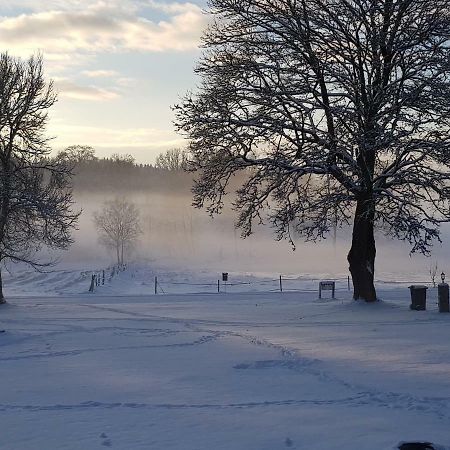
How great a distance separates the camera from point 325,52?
18.2 metres

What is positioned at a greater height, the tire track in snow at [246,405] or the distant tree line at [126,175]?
the distant tree line at [126,175]

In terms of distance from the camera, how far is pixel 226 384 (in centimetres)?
854

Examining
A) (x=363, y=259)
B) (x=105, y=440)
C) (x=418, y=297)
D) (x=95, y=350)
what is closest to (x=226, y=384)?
(x=105, y=440)

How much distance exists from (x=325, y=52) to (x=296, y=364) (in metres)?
11.4

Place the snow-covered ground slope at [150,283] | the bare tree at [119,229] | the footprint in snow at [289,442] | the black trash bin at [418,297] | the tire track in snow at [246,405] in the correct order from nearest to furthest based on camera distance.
A: the footprint in snow at [289,442]
the tire track in snow at [246,405]
the black trash bin at [418,297]
the snow-covered ground slope at [150,283]
the bare tree at [119,229]

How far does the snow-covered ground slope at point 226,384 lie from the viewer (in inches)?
245

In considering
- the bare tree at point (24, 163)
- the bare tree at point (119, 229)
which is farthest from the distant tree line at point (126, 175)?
the bare tree at point (24, 163)

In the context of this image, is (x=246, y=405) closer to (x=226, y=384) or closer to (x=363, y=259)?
(x=226, y=384)

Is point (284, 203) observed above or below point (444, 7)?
below

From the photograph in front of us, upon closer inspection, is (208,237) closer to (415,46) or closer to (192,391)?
(415,46)

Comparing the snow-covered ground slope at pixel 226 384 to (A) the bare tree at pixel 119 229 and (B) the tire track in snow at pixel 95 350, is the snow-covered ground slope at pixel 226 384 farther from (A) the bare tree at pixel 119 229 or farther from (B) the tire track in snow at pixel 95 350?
(A) the bare tree at pixel 119 229

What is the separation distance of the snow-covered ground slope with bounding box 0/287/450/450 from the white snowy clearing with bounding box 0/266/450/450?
2cm

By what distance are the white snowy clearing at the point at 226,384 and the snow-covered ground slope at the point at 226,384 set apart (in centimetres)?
2

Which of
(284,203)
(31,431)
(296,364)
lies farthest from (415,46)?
(31,431)
